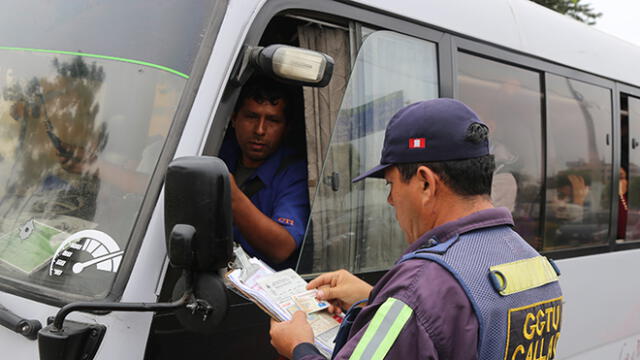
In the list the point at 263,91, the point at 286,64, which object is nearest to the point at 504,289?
the point at 286,64

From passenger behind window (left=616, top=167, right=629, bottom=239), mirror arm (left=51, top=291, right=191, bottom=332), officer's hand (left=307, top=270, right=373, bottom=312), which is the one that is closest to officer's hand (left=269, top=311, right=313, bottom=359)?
officer's hand (left=307, top=270, right=373, bottom=312)

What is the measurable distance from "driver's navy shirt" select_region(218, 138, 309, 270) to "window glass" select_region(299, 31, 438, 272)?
0.09m

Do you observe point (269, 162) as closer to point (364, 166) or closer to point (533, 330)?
point (364, 166)

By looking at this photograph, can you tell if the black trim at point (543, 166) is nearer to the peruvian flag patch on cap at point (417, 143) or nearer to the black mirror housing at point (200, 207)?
the peruvian flag patch on cap at point (417, 143)

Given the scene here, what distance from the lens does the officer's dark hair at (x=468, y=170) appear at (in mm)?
1598

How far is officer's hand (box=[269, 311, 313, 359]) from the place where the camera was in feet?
5.64

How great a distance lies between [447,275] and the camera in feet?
4.74

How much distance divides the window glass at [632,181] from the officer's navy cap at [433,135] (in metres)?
2.92

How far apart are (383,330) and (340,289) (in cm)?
62

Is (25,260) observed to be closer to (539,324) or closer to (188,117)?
(188,117)

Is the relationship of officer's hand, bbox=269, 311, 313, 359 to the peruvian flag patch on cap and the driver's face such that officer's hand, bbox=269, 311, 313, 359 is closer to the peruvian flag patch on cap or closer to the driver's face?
the peruvian flag patch on cap

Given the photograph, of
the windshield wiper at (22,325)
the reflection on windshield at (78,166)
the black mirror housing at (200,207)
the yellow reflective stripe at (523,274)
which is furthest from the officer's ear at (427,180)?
the windshield wiper at (22,325)

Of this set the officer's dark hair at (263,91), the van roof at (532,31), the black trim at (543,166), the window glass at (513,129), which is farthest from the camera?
the black trim at (543,166)

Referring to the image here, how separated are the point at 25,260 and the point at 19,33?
859 millimetres
